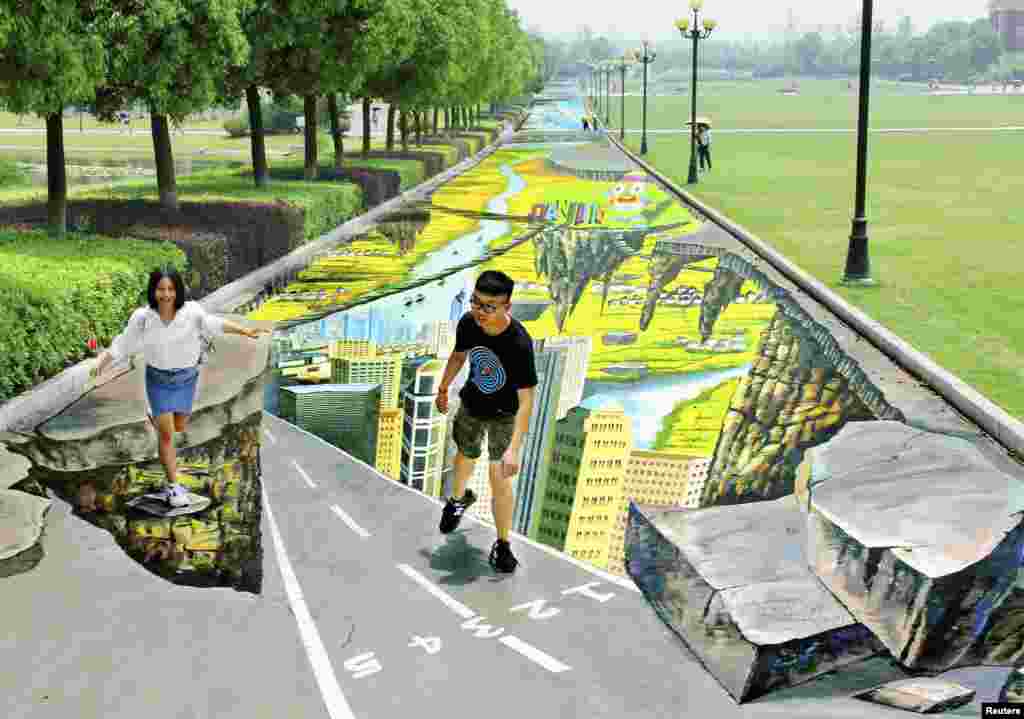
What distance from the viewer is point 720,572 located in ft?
23.4

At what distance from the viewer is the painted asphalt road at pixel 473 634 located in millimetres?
5941

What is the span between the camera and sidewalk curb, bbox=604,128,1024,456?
1053cm

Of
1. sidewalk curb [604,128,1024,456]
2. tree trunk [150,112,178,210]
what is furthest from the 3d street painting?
tree trunk [150,112,178,210]

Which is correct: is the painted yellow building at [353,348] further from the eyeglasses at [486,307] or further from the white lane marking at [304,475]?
the eyeglasses at [486,307]

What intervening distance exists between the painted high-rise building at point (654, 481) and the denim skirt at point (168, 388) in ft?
10.2

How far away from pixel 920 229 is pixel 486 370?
812 inches

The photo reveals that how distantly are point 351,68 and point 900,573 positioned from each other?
26.9 metres

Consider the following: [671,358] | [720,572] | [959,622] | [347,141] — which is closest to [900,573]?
[959,622]

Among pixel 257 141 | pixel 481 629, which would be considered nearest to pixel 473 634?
pixel 481 629

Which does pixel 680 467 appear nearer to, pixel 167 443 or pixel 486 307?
pixel 486 307

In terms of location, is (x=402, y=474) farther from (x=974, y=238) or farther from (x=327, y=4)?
(x=327, y=4)

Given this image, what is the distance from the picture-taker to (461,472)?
8.23m

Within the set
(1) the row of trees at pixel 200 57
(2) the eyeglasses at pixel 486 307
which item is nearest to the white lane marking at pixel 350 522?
(2) the eyeglasses at pixel 486 307

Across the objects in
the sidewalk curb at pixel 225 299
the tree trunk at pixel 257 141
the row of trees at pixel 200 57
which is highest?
the row of trees at pixel 200 57
